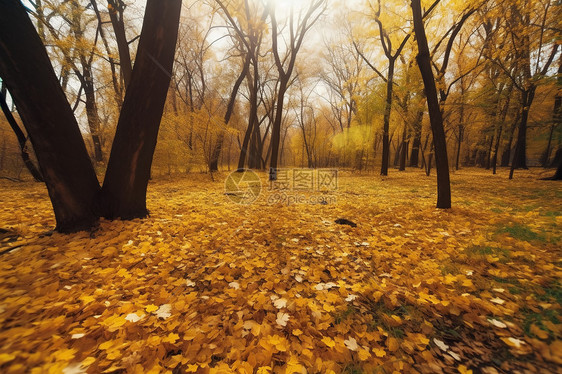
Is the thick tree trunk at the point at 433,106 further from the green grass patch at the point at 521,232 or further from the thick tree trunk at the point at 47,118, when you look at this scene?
the thick tree trunk at the point at 47,118

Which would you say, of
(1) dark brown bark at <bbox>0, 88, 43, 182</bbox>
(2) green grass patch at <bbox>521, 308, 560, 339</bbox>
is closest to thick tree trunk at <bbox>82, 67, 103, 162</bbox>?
(1) dark brown bark at <bbox>0, 88, 43, 182</bbox>

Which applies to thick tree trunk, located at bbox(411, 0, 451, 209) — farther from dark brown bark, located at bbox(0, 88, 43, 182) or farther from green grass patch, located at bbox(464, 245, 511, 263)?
dark brown bark, located at bbox(0, 88, 43, 182)

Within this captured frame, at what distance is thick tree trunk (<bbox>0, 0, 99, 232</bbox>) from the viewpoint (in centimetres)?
226

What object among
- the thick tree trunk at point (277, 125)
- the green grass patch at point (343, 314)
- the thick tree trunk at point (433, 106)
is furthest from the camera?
the thick tree trunk at point (277, 125)

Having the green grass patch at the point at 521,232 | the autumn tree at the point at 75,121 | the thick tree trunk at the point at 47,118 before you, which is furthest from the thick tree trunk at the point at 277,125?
the green grass patch at the point at 521,232

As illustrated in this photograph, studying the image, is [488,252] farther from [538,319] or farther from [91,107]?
[91,107]

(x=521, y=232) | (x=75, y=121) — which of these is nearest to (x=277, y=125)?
(x=75, y=121)

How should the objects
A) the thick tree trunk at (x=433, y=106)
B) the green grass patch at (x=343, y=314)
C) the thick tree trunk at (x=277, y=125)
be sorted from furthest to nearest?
the thick tree trunk at (x=277, y=125) < the thick tree trunk at (x=433, y=106) < the green grass patch at (x=343, y=314)

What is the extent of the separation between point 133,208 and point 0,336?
2.45m

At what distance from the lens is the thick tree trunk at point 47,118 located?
7.43 feet

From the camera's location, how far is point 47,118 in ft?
8.16

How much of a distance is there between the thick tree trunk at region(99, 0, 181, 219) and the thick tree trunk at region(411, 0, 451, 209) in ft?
16.2

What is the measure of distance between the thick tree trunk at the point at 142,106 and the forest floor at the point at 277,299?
1.88 ft

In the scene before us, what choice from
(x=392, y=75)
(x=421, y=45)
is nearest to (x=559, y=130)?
(x=392, y=75)
